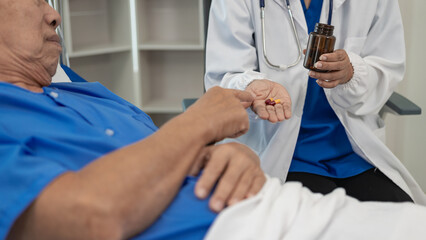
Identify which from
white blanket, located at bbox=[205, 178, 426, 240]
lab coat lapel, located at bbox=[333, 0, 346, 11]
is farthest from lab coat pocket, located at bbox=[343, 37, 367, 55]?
white blanket, located at bbox=[205, 178, 426, 240]

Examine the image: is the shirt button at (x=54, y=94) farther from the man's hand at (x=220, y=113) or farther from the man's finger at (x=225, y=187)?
the man's finger at (x=225, y=187)

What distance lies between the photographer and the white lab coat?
1.57 meters

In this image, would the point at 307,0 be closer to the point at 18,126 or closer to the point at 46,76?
the point at 46,76

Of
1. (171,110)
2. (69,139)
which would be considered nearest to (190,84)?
(171,110)

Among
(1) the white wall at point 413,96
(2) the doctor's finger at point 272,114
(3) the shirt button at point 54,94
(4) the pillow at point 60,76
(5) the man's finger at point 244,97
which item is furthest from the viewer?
(1) the white wall at point 413,96

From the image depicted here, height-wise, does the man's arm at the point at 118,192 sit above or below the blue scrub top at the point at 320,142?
above

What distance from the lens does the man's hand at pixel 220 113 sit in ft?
3.43

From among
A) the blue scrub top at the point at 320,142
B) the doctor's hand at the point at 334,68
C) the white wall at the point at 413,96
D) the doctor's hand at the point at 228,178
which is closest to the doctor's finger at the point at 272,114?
the doctor's hand at the point at 334,68

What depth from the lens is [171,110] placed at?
322 centimetres

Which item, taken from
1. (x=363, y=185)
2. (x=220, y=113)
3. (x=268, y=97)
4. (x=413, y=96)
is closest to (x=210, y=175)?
(x=220, y=113)

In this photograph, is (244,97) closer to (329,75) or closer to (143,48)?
(329,75)

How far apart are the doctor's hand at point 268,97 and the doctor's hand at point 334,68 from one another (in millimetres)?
107

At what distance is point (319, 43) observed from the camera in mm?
1345

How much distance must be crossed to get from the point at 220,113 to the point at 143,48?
2.14 metres
